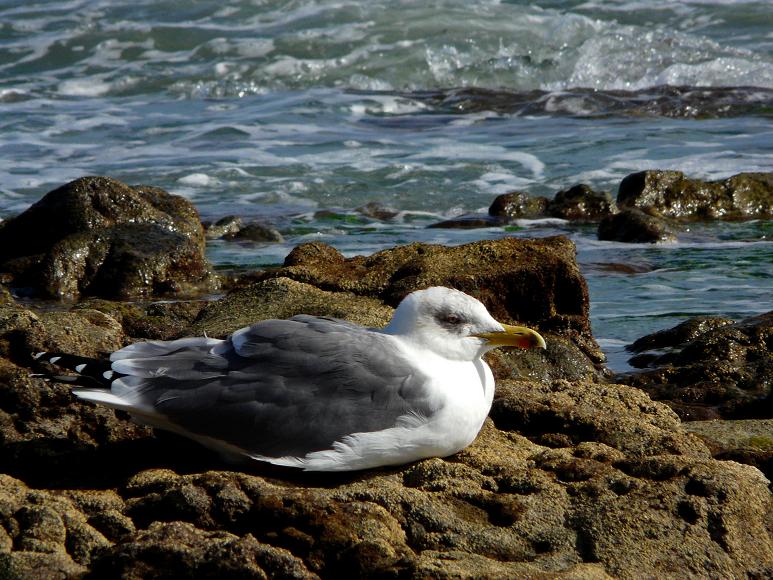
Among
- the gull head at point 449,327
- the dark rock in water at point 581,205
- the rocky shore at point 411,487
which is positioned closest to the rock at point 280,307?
the rocky shore at point 411,487

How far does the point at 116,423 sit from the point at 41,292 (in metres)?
4.77

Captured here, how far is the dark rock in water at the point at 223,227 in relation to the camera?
36.7 ft

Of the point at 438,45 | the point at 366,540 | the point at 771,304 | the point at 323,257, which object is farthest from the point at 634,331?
the point at 438,45

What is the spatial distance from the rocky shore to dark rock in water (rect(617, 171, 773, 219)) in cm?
602

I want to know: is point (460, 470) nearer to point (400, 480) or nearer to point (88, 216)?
point (400, 480)

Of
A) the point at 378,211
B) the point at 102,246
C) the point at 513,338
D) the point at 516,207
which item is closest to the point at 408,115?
the point at 378,211

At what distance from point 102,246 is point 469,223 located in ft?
13.3

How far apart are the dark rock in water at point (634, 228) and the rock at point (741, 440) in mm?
5687

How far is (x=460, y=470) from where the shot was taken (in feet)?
12.9

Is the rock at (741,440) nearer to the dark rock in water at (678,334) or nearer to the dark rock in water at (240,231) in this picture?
the dark rock in water at (678,334)

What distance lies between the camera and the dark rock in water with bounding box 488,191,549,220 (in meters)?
12.2

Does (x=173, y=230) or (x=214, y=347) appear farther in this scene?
(x=173, y=230)

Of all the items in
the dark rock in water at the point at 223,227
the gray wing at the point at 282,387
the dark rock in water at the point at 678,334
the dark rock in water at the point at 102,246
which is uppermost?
the gray wing at the point at 282,387

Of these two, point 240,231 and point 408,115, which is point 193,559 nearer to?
point 240,231
